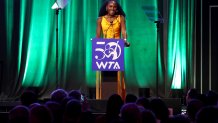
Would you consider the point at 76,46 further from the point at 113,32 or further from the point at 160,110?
the point at 160,110

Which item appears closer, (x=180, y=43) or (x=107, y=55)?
(x=107, y=55)

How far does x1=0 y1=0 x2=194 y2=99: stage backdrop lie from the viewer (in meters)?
10.6

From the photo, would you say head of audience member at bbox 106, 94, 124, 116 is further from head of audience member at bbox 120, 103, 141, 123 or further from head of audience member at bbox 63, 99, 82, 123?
head of audience member at bbox 120, 103, 141, 123

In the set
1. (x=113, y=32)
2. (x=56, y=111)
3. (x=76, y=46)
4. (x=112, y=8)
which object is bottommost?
(x=56, y=111)

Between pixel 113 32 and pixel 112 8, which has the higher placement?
pixel 112 8

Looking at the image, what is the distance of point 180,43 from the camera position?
10.6 metres

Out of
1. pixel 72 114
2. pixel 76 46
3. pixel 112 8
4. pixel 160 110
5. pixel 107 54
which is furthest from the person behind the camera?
pixel 76 46

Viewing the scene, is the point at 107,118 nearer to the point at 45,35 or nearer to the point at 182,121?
the point at 182,121

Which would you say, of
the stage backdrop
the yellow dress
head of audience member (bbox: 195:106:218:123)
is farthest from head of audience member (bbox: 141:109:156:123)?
the stage backdrop

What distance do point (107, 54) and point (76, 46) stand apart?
10.4 feet

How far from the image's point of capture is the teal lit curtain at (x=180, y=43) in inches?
415

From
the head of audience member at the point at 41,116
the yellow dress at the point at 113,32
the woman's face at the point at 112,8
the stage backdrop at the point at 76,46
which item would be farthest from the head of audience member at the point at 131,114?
the stage backdrop at the point at 76,46

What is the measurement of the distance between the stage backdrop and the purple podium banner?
120 inches

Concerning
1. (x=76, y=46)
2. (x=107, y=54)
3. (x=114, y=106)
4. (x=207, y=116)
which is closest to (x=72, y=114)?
(x=114, y=106)
